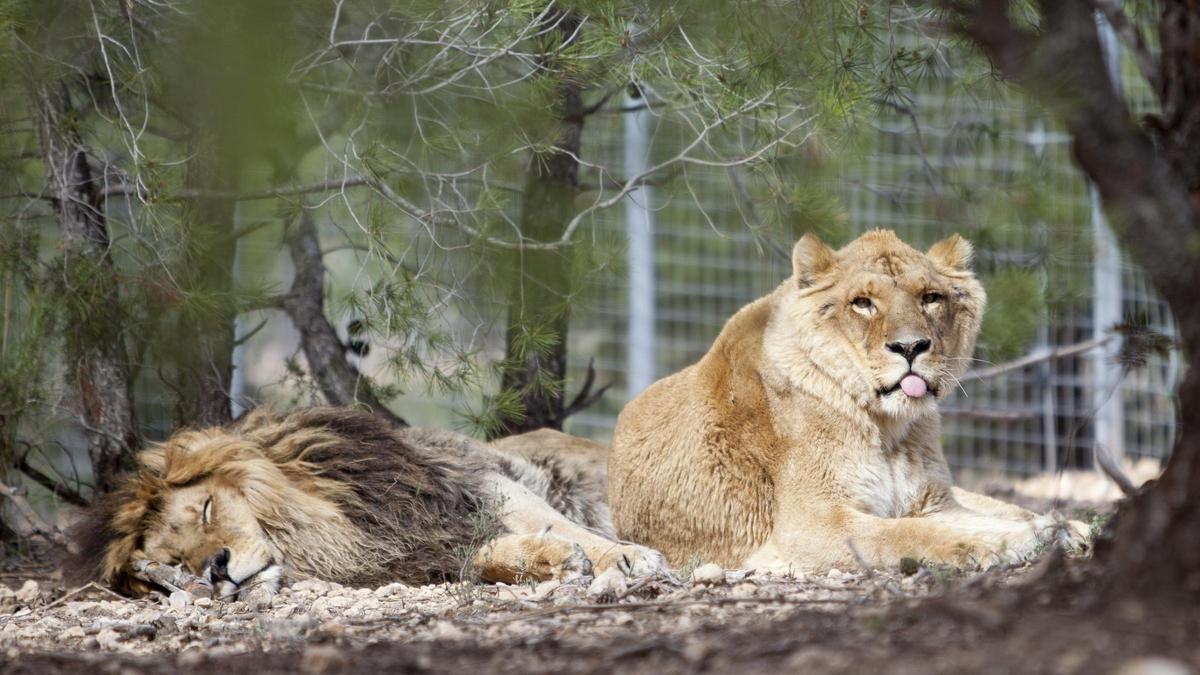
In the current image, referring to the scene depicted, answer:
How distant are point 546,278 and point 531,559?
4.42 feet

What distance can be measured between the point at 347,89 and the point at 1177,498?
345 cm

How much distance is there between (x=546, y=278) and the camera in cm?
564

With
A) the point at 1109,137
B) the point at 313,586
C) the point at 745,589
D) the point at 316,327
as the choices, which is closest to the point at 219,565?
the point at 313,586

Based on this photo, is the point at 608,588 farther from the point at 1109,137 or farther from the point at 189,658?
the point at 1109,137

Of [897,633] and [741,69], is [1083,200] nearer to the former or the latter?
[741,69]

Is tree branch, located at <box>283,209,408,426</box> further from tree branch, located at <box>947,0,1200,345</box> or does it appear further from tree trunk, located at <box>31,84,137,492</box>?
tree branch, located at <box>947,0,1200,345</box>

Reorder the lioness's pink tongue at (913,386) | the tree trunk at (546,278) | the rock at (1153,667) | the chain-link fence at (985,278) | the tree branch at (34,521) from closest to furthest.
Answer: the rock at (1153,667)
the lioness's pink tongue at (913,386)
the tree trunk at (546,278)
the tree branch at (34,521)
the chain-link fence at (985,278)

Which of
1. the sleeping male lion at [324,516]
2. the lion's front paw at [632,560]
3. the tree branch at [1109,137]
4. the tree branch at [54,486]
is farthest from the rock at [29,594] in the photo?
the tree branch at [1109,137]

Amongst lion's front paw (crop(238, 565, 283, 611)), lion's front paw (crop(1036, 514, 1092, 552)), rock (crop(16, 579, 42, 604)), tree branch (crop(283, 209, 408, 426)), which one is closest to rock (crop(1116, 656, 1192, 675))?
lion's front paw (crop(1036, 514, 1092, 552))

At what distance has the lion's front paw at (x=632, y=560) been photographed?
15.3 ft

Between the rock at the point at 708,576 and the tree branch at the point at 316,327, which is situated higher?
the tree branch at the point at 316,327

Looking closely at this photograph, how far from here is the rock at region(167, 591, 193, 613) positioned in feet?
14.9

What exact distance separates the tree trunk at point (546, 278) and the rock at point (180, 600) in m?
1.54

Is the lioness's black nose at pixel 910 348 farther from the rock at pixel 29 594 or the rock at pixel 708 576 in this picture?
the rock at pixel 29 594
